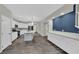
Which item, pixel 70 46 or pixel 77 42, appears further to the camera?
Result: pixel 70 46

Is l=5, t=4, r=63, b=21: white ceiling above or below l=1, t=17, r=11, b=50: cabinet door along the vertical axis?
above

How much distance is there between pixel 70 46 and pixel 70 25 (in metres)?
1.30

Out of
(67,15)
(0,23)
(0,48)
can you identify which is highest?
(67,15)

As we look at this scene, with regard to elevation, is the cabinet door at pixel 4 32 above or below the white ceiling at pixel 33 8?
below

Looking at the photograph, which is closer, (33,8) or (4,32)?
(4,32)

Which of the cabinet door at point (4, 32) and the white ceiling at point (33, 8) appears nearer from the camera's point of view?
the cabinet door at point (4, 32)

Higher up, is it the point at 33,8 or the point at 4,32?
the point at 33,8

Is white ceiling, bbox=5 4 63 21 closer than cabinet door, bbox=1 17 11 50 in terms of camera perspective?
No

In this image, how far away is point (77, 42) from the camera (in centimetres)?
310
